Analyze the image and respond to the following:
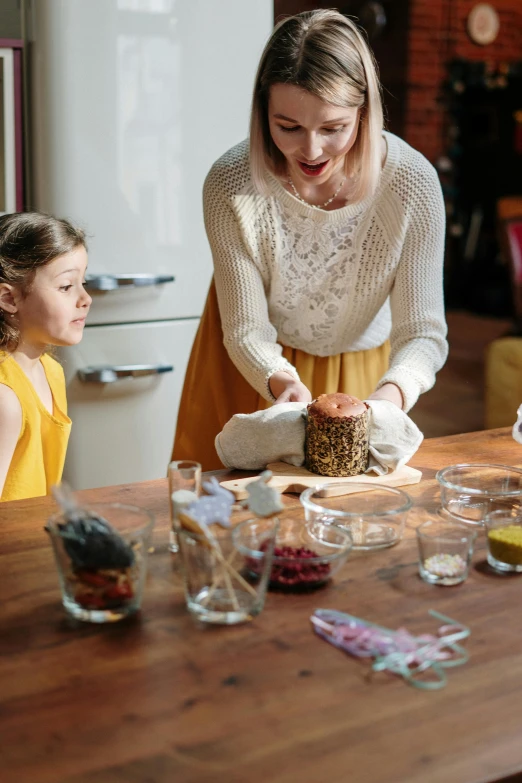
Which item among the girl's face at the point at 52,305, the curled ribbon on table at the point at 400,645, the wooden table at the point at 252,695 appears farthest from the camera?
the girl's face at the point at 52,305

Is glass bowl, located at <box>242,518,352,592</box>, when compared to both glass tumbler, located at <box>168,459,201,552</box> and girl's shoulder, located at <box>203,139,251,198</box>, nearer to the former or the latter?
glass tumbler, located at <box>168,459,201,552</box>

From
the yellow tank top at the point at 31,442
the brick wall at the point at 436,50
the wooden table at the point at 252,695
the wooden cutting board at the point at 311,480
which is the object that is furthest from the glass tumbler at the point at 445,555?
the brick wall at the point at 436,50

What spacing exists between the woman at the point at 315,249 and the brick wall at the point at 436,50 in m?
5.31

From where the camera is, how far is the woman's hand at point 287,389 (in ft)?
5.21

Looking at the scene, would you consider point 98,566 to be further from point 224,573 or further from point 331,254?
point 331,254

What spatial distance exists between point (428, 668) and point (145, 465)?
1904mm

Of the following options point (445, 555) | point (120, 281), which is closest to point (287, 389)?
point (445, 555)

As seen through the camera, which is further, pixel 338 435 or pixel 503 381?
pixel 503 381

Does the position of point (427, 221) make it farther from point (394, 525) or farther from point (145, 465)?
point (145, 465)

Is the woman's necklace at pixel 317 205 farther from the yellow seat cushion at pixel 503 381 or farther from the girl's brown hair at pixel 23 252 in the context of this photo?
the yellow seat cushion at pixel 503 381

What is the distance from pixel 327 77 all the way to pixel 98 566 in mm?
961

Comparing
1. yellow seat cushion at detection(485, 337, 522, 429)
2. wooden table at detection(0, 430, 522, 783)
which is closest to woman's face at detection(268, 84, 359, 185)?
wooden table at detection(0, 430, 522, 783)

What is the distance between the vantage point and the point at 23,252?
167 cm

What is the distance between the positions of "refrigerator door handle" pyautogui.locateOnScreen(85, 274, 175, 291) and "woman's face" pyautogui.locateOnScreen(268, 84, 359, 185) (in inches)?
38.3
